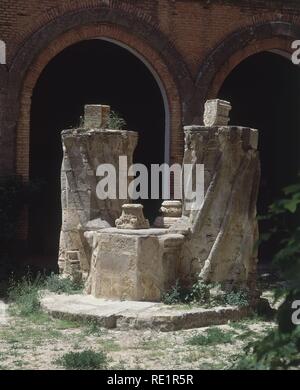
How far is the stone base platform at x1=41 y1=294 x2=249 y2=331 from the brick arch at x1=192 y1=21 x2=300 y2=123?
628 cm

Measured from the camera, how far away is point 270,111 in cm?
1758

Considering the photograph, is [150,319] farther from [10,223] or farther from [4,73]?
[4,73]

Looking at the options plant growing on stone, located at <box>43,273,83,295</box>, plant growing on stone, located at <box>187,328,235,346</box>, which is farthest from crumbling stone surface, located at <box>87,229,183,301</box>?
plant growing on stone, located at <box>187,328,235,346</box>

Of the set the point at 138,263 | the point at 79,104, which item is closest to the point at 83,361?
the point at 138,263

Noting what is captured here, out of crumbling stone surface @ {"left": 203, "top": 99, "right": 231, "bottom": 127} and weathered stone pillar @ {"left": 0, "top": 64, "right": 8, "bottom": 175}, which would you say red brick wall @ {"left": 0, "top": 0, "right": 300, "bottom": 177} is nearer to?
weathered stone pillar @ {"left": 0, "top": 64, "right": 8, "bottom": 175}


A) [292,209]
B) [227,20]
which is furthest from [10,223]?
[292,209]

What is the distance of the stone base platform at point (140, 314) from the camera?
804cm

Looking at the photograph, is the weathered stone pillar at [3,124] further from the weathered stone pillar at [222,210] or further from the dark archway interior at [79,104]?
the weathered stone pillar at [222,210]

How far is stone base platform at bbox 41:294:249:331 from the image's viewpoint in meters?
8.04

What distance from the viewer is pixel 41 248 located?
15383mm

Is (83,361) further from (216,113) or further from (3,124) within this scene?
(3,124)

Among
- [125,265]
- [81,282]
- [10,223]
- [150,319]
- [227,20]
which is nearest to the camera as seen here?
[150,319]

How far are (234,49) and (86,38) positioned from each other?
3.24 meters

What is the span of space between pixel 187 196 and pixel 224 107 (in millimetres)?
1344
